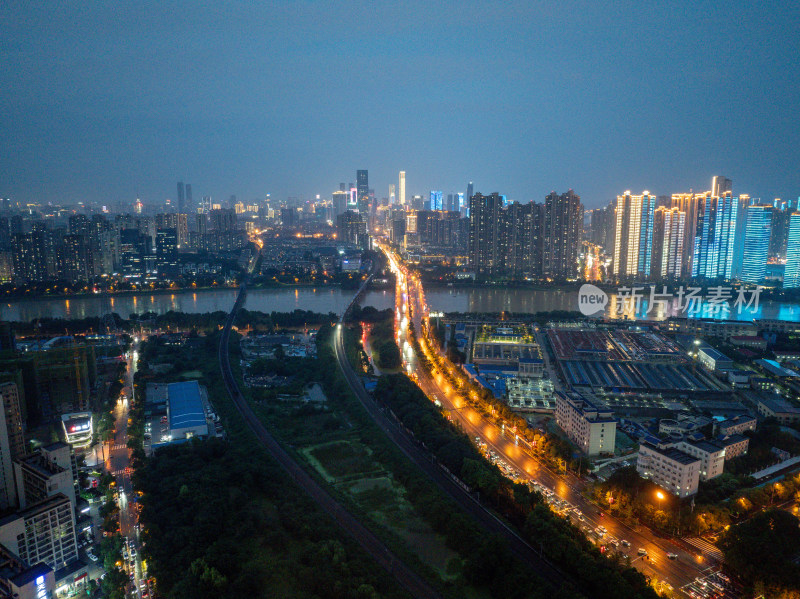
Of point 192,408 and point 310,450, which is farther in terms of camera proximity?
point 192,408

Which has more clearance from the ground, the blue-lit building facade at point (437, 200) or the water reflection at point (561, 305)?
the blue-lit building facade at point (437, 200)

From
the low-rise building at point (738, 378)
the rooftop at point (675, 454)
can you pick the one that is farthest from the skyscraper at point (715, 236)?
the rooftop at point (675, 454)

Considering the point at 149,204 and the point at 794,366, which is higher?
the point at 149,204

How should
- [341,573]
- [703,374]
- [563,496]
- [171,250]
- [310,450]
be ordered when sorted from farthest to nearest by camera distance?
[171,250] → [703,374] → [310,450] → [563,496] → [341,573]

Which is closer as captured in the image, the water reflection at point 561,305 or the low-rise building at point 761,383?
the low-rise building at point 761,383

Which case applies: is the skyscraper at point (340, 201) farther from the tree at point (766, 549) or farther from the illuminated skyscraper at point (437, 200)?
the tree at point (766, 549)

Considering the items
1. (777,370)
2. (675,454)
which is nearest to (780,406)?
(777,370)

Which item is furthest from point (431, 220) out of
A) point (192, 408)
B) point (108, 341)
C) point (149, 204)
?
point (149, 204)

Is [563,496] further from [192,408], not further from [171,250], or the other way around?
[171,250]

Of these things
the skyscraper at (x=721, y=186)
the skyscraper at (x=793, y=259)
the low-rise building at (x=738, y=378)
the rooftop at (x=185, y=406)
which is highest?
the skyscraper at (x=721, y=186)
